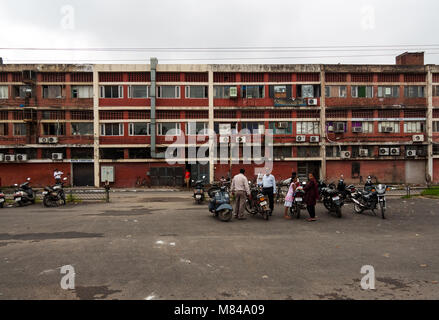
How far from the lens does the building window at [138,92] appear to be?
32438 mm

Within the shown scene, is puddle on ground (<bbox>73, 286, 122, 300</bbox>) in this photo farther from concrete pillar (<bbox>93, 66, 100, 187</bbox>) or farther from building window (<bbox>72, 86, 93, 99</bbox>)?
building window (<bbox>72, 86, 93, 99</bbox>)

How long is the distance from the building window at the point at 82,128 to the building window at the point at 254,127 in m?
15.9

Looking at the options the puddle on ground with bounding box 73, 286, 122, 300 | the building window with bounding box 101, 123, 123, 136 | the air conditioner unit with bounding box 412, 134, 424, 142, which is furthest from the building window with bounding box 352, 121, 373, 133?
the puddle on ground with bounding box 73, 286, 122, 300

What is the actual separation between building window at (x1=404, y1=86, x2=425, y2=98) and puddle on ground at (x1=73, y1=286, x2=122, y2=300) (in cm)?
3733

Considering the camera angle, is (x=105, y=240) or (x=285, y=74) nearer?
(x=105, y=240)

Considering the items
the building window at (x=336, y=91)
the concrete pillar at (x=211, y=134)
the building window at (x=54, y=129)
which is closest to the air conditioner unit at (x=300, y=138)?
the building window at (x=336, y=91)

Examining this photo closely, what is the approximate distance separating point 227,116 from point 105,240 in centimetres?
2631

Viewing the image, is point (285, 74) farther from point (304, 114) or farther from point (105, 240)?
point (105, 240)

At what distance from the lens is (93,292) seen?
4594mm

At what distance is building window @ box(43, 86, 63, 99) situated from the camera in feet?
106

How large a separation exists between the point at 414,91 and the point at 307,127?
1236 centimetres

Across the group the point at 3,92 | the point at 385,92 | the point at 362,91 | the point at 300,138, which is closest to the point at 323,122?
the point at 300,138
